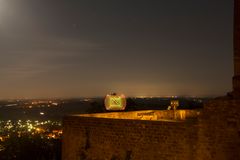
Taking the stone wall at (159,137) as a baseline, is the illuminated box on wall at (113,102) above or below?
above

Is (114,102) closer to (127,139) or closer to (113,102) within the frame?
(113,102)

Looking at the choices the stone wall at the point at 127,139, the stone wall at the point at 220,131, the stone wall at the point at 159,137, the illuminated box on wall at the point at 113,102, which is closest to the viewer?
the stone wall at the point at 220,131

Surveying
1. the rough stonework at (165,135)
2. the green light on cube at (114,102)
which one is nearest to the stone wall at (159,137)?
the rough stonework at (165,135)

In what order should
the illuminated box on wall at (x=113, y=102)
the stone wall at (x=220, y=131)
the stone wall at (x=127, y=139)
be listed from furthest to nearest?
the illuminated box on wall at (x=113, y=102), the stone wall at (x=127, y=139), the stone wall at (x=220, y=131)

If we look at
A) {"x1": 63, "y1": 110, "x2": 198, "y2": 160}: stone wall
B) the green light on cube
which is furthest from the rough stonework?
the green light on cube

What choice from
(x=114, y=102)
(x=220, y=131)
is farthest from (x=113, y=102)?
(x=220, y=131)

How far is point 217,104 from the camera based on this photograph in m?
9.86

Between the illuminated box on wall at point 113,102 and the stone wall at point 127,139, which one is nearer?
the stone wall at point 127,139

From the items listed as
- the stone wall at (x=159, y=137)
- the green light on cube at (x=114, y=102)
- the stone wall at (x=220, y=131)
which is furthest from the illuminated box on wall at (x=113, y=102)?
the stone wall at (x=220, y=131)

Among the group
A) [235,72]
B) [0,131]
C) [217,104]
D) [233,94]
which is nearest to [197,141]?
[217,104]

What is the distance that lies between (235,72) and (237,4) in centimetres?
241

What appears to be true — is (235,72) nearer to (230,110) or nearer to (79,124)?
(230,110)

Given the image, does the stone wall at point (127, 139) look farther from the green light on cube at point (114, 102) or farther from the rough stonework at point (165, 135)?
the green light on cube at point (114, 102)

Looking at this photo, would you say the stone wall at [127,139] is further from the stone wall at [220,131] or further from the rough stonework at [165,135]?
the stone wall at [220,131]
